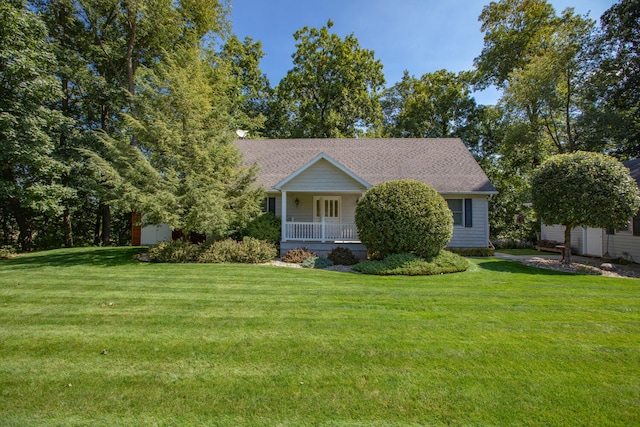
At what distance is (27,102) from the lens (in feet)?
44.1

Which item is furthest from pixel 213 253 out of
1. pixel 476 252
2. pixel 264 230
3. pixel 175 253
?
pixel 476 252

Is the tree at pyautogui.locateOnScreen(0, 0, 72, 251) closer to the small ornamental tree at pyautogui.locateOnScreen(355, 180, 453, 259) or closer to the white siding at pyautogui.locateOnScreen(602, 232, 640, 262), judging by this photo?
the small ornamental tree at pyautogui.locateOnScreen(355, 180, 453, 259)

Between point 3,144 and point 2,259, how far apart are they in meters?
4.73

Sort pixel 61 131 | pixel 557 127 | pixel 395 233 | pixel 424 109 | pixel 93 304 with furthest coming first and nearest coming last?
pixel 424 109
pixel 557 127
pixel 61 131
pixel 395 233
pixel 93 304

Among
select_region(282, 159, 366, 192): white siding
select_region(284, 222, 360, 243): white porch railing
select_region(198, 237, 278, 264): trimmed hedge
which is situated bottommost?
select_region(198, 237, 278, 264): trimmed hedge

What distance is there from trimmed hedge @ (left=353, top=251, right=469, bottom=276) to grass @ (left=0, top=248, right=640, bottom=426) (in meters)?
1.93

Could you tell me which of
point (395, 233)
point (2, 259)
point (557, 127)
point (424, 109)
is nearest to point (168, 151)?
point (2, 259)

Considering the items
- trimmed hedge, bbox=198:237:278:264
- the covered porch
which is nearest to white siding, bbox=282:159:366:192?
the covered porch

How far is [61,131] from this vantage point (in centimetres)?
1591

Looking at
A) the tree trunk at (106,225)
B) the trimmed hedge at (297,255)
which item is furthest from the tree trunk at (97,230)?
the trimmed hedge at (297,255)

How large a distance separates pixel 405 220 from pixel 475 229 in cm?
646

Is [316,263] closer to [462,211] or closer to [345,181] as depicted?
[345,181]

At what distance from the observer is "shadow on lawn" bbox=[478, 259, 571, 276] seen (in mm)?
9903

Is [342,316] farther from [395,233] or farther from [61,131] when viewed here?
[61,131]
